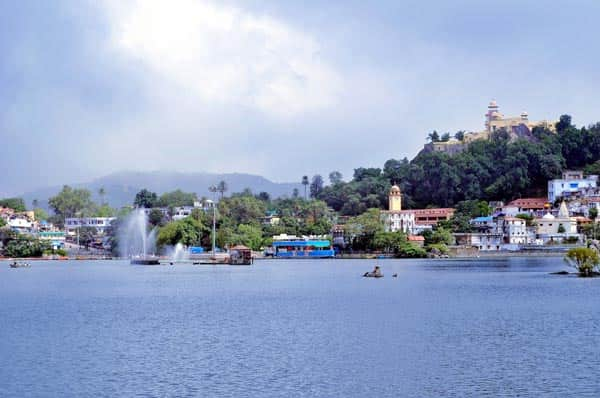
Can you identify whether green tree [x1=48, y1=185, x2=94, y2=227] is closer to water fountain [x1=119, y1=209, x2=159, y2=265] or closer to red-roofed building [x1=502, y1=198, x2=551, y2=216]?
water fountain [x1=119, y1=209, x2=159, y2=265]

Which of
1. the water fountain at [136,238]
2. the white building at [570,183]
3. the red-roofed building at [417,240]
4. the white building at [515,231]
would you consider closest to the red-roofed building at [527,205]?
the white building at [570,183]

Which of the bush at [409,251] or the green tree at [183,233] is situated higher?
the green tree at [183,233]

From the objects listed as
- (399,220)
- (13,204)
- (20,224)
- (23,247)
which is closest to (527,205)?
(399,220)

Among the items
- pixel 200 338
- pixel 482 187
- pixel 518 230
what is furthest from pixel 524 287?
pixel 482 187

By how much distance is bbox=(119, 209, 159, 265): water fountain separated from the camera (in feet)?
445

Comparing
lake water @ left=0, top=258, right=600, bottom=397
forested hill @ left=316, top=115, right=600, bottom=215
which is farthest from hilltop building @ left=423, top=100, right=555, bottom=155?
lake water @ left=0, top=258, right=600, bottom=397

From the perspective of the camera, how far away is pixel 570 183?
479ft

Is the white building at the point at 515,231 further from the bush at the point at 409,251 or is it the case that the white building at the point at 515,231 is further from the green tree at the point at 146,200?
the green tree at the point at 146,200

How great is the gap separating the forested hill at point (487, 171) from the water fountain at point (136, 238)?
37297 millimetres

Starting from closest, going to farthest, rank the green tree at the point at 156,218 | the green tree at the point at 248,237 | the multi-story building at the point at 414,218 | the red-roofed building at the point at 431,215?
the green tree at the point at 248,237, the multi-story building at the point at 414,218, the red-roofed building at the point at 431,215, the green tree at the point at 156,218

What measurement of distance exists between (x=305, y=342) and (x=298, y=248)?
335 feet

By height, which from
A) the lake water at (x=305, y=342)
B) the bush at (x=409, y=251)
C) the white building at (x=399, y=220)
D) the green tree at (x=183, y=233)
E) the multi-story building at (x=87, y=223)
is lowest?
the lake water at (x=305, y=342)

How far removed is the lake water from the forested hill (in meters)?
90.4

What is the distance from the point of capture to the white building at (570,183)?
145125 millimetres
